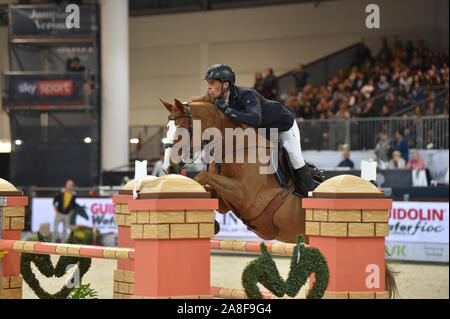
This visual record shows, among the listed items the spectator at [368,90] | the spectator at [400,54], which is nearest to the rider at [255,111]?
the spectator at [368,90]

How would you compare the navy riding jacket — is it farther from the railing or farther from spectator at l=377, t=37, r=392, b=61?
spectator at l=377, t=37, r=392, b=61

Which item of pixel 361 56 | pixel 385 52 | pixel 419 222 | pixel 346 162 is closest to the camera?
pixel 419 222

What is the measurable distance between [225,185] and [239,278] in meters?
5.73

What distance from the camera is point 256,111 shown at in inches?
205

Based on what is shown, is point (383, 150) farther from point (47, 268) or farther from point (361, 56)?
point (47, 268)

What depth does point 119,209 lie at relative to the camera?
5.70 meters

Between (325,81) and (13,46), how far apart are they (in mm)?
9067

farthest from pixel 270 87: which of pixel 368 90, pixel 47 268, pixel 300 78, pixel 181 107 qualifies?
pixel 47 268

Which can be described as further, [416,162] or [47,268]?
[416,162]

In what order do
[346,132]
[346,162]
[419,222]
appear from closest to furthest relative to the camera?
[419,222]
[346,162]
[346,132]

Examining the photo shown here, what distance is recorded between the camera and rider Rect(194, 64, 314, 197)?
5227 mm

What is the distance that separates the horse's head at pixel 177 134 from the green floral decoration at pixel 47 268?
96 centimetres

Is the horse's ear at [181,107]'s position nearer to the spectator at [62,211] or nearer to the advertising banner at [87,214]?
the advertising banner at [87,214]

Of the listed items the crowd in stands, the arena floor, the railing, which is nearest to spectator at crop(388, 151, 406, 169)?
the railing
